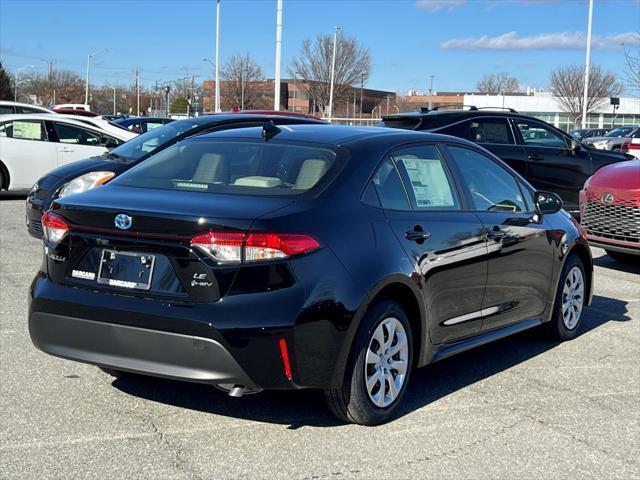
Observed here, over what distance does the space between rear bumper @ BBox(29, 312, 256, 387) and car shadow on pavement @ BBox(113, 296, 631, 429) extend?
2.44 feet

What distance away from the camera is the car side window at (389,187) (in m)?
4.80

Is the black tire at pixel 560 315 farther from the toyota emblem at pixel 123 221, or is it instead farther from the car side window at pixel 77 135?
the car side window at pixel 77 135

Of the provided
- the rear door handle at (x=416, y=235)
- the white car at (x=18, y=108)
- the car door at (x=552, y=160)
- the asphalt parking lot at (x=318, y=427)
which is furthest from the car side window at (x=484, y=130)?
the white car at (x=18, y=108)

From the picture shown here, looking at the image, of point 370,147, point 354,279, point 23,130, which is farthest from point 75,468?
point 23,130

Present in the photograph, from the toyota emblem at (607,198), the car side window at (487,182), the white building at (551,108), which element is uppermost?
the white building at (551,108)

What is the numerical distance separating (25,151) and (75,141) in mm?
901

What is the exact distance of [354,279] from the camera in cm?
429

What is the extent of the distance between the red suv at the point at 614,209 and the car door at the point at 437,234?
4.66m

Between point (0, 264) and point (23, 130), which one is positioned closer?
point (0, 264)

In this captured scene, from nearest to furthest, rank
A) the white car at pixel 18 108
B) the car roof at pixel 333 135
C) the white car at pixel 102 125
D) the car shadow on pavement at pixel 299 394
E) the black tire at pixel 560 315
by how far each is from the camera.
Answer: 1. the car shadow on pavement at pixel 299 394
2. the car roof at pixel 333 135
3. the black tire at pixel 560 315
4. the white car at pixel 102 125
5. the white car at pixel 18 108

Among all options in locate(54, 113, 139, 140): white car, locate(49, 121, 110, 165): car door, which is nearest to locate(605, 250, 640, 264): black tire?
locate(54, 113, 139, 140): white car

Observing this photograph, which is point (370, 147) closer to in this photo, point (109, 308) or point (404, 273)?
point (404, 273)

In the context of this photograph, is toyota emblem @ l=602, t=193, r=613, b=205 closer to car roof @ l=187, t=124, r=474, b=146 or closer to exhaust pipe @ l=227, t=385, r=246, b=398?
car roof @ l=187, t=124, r=474, b=146

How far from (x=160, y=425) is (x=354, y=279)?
132 cm
